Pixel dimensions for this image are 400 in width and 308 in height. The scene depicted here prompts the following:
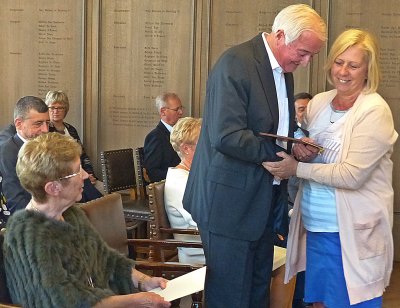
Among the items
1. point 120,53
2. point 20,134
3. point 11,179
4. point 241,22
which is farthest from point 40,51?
point 11,179

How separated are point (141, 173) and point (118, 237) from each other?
2.35m

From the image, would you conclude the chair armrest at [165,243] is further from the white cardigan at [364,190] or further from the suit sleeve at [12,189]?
the white cardigan at [364,190]

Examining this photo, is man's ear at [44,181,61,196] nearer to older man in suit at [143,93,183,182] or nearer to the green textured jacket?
the green textured jacket

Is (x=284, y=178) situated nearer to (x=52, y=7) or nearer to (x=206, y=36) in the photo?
(x=206, y=36)

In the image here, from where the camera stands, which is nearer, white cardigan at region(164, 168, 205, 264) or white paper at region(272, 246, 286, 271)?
white paper at region(272, 246, 286, 271)

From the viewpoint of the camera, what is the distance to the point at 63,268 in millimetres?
Result: 2246

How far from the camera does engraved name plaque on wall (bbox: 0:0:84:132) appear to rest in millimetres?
6500

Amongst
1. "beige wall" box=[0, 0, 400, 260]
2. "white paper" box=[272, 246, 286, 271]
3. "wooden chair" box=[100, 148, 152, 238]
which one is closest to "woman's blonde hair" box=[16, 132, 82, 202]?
"white paper" box=[272, 246, 286, 271]

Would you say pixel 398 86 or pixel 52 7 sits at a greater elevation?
pixel 52 7

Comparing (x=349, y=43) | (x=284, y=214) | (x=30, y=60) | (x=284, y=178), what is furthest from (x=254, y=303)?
(x=30, y=60)

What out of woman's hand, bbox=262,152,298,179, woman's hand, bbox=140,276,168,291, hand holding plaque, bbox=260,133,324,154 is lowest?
woman's hand, bbox=140,276,168,291

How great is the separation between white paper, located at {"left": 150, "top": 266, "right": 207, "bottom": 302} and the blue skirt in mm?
558

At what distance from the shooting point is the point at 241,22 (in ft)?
20.0

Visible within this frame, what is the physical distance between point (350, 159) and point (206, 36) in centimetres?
371
